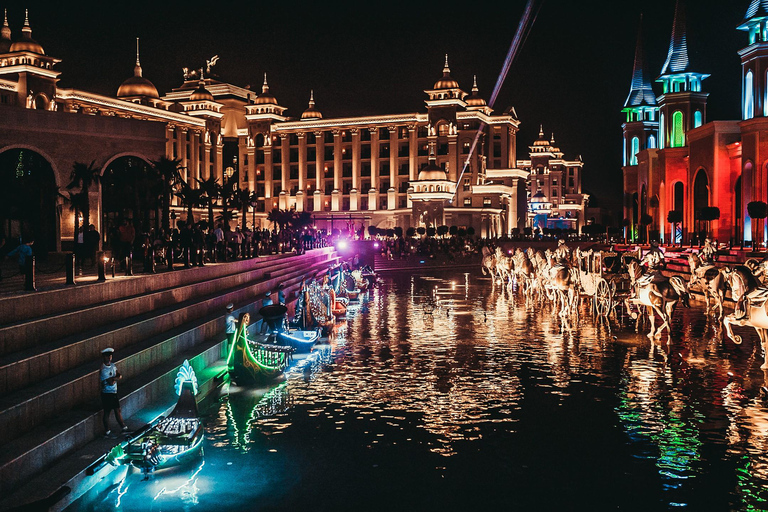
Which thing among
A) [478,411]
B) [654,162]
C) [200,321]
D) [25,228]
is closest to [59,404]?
[478,411]

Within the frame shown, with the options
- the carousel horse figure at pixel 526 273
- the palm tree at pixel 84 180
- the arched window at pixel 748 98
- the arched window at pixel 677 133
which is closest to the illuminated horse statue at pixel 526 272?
the carousel horse figure at pixel 526 273

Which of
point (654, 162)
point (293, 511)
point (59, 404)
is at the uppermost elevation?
point (654, 162)

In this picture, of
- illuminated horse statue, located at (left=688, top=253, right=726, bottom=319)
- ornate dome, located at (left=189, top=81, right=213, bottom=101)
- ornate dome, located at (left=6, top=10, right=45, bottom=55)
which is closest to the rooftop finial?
ornate dome, located at (left=6, top=10, right=45, bottom=55)

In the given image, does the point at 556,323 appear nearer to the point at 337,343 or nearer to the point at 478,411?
the point at 337,343

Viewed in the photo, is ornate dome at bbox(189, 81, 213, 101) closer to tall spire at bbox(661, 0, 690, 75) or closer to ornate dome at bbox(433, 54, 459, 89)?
ornate dome at bbox(433, 54, 459, 89)

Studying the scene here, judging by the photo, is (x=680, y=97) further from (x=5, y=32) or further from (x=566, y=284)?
(x=5, y=32)

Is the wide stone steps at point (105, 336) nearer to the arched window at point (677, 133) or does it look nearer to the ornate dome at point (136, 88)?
the arched window at point (677, 133)

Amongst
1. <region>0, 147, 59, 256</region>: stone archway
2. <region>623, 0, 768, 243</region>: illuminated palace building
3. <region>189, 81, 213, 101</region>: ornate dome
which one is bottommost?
<region>0, 147, 59, 256</region>: stone archway

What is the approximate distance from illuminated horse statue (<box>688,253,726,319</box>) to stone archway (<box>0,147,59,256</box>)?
785 inches

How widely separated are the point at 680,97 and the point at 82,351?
6120 centimetres

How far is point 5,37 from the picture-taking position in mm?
74375

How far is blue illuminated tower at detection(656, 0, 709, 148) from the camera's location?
6162cm

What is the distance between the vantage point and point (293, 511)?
290 inches

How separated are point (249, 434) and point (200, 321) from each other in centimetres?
596
